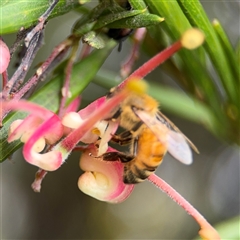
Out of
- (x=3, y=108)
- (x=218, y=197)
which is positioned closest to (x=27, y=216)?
(x=218, y=197)

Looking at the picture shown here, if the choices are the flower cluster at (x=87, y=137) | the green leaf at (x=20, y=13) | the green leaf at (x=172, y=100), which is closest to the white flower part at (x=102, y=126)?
the flower cluster at (x=87, y=137)

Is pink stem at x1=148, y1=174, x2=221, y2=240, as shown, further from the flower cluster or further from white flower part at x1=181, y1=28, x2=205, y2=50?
white flower part at x1=181, y1=28, x2=205, y2=50

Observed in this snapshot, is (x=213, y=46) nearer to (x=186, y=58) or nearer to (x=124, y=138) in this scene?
(x=186, y=58)

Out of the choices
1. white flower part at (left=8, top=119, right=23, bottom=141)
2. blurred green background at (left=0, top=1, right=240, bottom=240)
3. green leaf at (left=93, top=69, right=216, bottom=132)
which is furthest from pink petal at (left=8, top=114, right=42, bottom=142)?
blurred green background at (left=0, top=1, right=240, bottom=240)

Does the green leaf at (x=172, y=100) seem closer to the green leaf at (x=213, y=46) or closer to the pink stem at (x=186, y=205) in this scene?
the green leaf at (x=213, y=46)

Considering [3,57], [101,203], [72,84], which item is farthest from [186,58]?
[101,203]

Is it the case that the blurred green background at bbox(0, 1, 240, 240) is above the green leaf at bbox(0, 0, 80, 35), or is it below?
below
